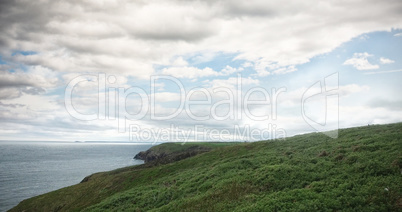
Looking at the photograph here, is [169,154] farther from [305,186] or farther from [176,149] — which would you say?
[305,186]

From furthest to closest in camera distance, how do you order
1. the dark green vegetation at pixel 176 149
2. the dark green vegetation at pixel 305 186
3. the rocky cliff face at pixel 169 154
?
the dark green vegetation at pixel 176 149 → the rocky cliff face at pixel 169 154 → the dark green vegetation at pixel 305 186

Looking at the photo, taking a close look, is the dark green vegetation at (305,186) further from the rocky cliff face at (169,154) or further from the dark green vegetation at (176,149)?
the dark green vegetation at (176,149)

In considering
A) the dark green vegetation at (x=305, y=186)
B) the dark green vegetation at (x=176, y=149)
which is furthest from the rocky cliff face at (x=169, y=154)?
the dark green vegetation at (x=305, y=186)

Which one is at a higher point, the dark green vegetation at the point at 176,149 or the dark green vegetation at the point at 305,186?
the dark green vegetation at the point at 305,186

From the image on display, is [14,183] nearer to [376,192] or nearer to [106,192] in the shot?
[106,192]

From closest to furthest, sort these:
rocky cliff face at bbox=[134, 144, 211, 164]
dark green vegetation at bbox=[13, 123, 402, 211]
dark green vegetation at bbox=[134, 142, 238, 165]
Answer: dark green vegetation at bbox=[13, 123, 402, 211]
rocky cliff face at bbox=[134, 144, 211, 164]
dark green vegetation at bbox=[134, 142, 238, 165]

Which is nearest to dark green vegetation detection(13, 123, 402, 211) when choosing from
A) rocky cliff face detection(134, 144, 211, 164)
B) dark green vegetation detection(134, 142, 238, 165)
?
rocky cliff face detection(134, 144, 211, 164)

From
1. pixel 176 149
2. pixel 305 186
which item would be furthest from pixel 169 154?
pixel 305 186

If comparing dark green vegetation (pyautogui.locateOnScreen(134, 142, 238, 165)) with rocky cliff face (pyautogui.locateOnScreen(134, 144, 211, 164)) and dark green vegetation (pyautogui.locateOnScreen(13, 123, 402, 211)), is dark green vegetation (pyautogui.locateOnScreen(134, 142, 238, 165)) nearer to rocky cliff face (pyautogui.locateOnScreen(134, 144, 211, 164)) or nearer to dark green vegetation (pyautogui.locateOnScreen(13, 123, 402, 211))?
rocky cliff face (pyautogui.locateOnScreen(134, 144, 211, 164))

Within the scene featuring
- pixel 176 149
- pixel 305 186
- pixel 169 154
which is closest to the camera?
pixel 305 186

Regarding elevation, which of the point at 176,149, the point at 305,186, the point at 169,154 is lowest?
the point at 169,154

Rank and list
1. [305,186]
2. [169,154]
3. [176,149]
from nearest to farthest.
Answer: [305,186] < [169,154] < [176,149]

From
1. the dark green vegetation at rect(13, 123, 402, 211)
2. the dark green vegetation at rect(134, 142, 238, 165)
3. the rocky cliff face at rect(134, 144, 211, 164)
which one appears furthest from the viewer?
the dark green vegetation at rect(134, 142, 238, 165)

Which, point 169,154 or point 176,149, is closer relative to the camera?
point 169,154
